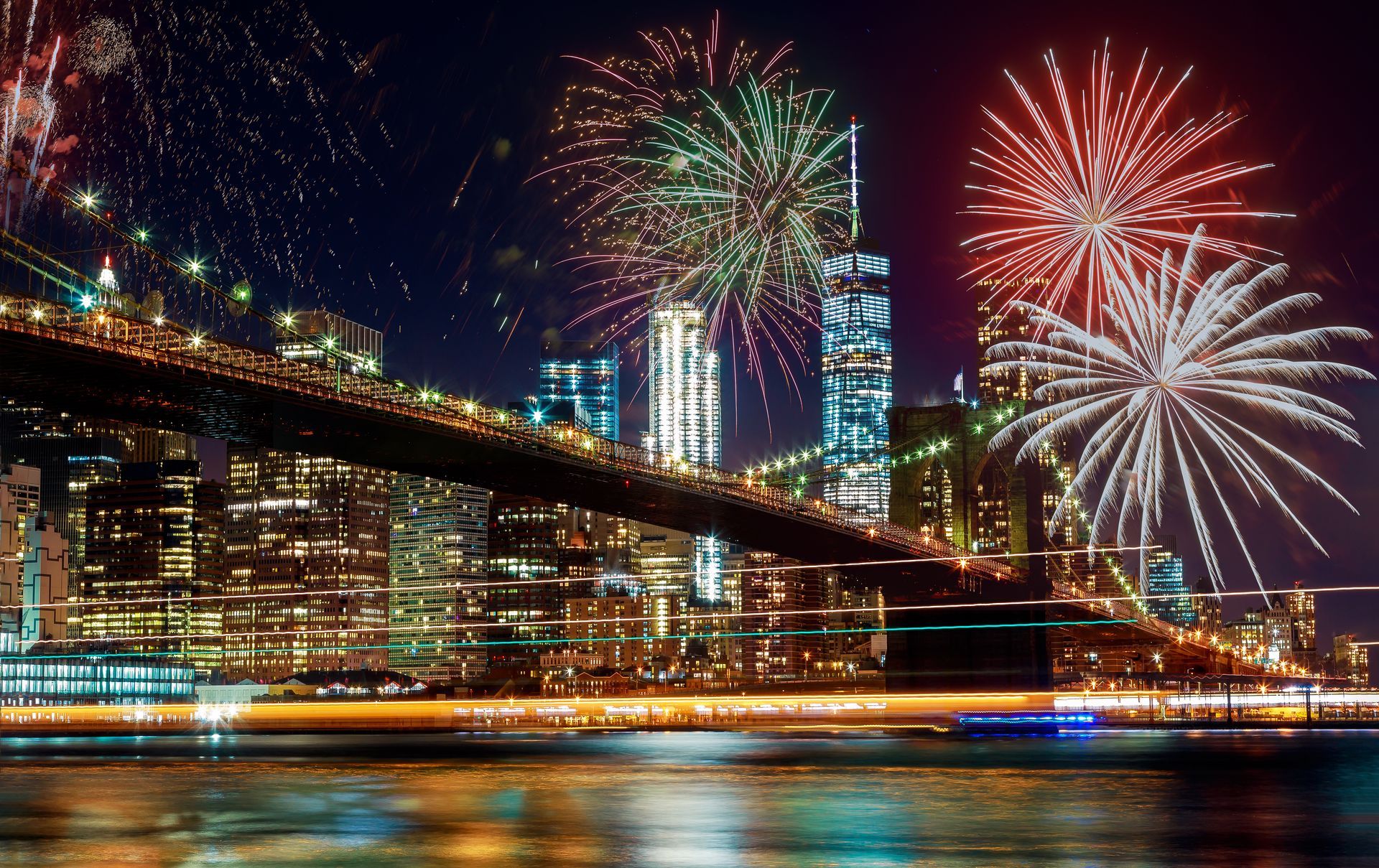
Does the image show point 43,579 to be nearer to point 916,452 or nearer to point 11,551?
point 11,551

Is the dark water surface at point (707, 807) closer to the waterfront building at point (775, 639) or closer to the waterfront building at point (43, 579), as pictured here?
the waterfront building at point (43, 579)

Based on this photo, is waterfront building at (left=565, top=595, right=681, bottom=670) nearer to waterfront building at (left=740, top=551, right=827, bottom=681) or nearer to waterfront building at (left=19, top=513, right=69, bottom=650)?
waterfront building at (left=740, top=551, right=827, bottom=681)

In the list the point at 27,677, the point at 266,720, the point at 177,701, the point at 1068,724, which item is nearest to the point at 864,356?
the point at 177,701

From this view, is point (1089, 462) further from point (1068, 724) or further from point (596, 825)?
point (596, 825)

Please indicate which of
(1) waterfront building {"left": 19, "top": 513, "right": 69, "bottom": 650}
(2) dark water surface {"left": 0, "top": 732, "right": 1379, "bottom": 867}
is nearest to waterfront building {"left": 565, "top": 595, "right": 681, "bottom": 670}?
(1) waterfront building {"left": 19, "top": 513, "right": 69, "bottom": 650}

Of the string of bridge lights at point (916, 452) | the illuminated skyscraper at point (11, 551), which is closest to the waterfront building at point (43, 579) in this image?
the illuminated skyscraper at point (11, 551)
